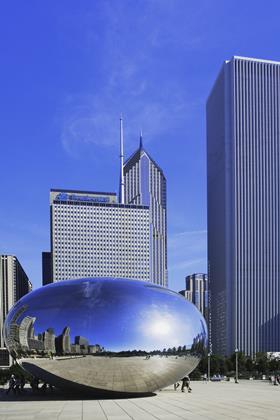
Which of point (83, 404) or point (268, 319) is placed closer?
point (83, 404)

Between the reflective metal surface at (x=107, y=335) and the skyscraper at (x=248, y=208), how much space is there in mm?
145676

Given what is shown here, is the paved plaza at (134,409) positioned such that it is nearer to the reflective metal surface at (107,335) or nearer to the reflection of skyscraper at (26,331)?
the reflective metal surface at (107,335)

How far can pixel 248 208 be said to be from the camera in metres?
172

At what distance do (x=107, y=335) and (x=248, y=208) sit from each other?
151m

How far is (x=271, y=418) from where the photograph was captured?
19.3 metres

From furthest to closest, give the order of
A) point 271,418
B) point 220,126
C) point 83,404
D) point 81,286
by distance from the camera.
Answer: point 220,126 < point 81,286 < point 83,404 < point 271,418

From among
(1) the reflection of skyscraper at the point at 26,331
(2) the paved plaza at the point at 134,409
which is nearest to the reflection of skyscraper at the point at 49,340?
(1) the reflection of skyscraper at the point at 26,331

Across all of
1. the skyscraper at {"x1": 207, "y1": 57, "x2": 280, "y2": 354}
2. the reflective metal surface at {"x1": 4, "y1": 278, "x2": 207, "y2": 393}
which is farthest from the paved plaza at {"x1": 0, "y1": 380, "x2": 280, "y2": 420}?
the skyscraper at {"x1": 207, "y1": 57, "x2": 280, "y2": 354}

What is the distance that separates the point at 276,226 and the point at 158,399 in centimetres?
15124

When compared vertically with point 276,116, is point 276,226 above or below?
below

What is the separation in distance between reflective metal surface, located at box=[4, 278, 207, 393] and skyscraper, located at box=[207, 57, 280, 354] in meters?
146

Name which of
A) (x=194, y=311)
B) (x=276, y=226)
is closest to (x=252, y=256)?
(x=276, y=226)

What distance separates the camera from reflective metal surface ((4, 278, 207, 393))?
25.0 metres

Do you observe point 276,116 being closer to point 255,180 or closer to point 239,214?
point 255,180
